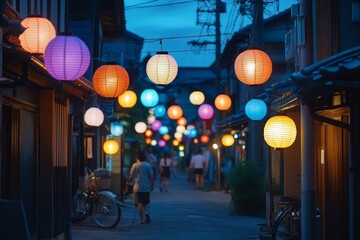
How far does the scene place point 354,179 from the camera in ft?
32.1

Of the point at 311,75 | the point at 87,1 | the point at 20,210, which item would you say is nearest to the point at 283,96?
the point at 311,75

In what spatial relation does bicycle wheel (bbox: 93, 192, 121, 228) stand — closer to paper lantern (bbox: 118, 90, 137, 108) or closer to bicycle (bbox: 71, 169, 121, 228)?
bicycle (bbox: 71, 169, 121, 228)

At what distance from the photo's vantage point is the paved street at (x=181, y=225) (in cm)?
1691

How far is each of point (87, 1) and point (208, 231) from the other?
11063 millimetres

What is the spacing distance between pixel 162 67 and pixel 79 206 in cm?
540

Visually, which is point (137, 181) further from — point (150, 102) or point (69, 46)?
point (69, 46)

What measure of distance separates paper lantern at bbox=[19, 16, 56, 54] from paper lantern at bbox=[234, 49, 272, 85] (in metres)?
4.82

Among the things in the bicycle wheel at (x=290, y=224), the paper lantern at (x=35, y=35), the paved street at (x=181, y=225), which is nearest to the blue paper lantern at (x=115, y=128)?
the paved street at (x=181, y=225)

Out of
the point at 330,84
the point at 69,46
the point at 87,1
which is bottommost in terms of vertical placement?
the point at 330,84

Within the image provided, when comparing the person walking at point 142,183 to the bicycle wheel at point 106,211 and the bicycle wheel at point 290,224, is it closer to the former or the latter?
the bicycle wheel at point 106,211

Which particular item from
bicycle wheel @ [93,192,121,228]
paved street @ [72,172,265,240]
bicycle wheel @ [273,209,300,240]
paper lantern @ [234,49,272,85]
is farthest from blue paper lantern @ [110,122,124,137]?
paper lantern @ [234,49,272,85]

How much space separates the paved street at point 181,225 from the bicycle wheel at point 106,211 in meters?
0.23

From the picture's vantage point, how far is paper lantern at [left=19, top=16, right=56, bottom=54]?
10.7 m

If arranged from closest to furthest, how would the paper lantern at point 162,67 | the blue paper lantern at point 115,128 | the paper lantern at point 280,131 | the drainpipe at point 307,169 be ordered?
the drainpipe at point 307,169, the paper lantern at point 280,131, the paper lantern at point 162,67, the blue paper lantern at point 115,128
